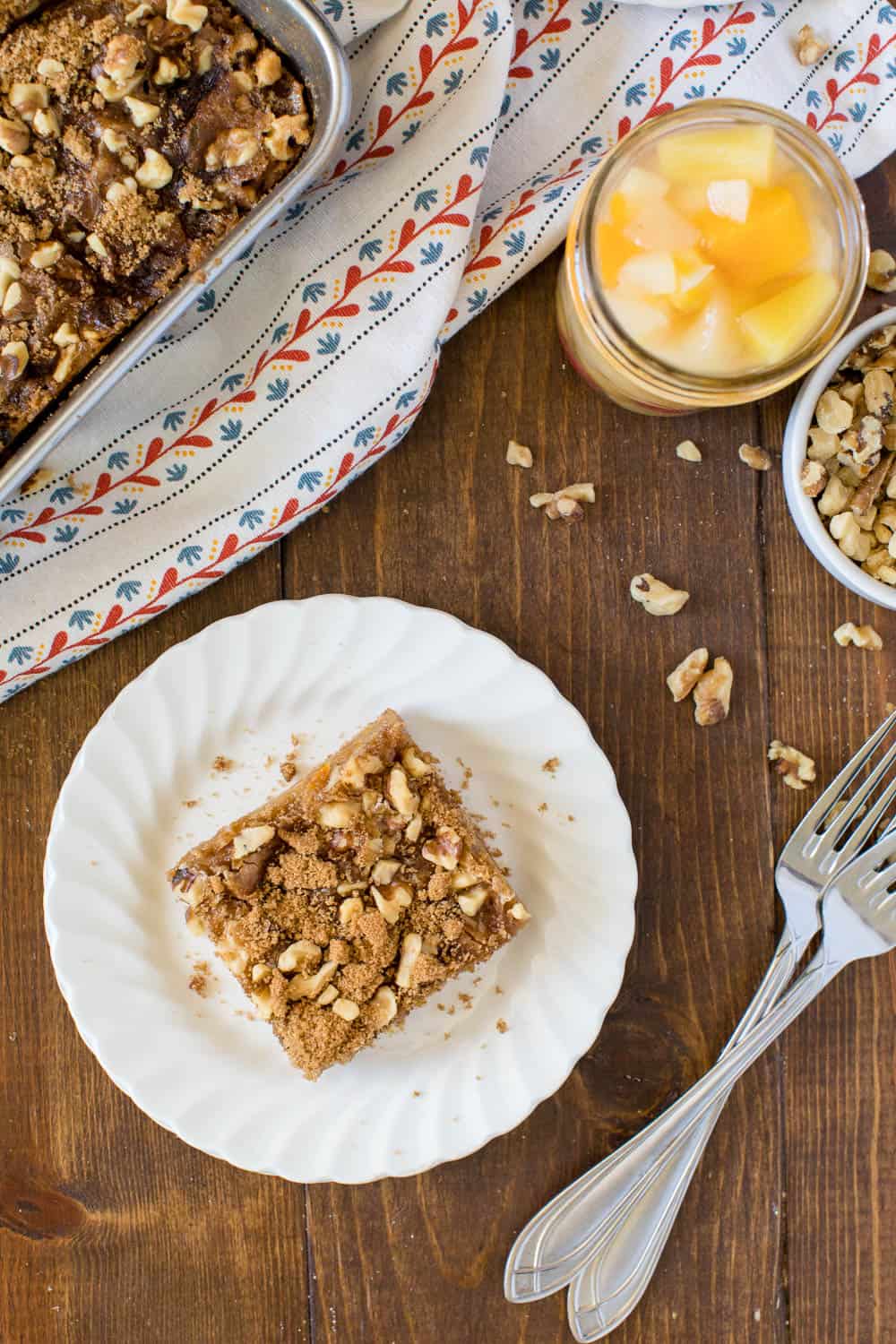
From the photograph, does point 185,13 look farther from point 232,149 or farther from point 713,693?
point 713,693

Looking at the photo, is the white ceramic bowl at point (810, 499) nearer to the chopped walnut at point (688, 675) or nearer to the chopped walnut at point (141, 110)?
the chopped walnut at point (688, 675)

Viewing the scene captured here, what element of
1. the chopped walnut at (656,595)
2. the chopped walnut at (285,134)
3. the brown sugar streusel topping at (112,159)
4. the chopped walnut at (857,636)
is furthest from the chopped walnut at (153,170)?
the chopped walnut at (857,636)

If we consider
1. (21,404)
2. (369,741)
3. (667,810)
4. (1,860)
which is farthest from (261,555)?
(667,810)

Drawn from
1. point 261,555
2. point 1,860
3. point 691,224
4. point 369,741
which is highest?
point 691,224

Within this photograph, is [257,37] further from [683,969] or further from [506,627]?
[683,969]

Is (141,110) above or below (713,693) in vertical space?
above

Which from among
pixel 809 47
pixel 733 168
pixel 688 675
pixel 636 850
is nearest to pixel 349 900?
pixel 636 850
